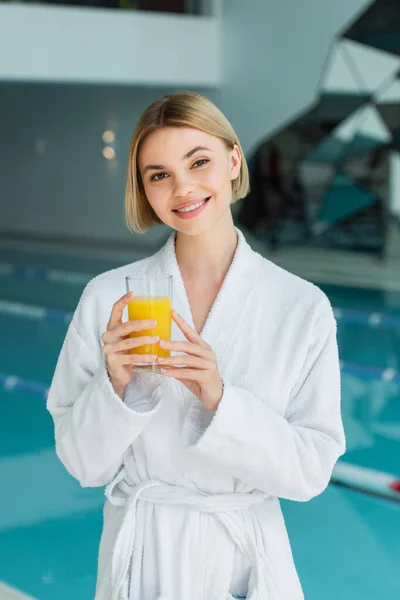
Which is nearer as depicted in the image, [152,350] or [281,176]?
[152,350]

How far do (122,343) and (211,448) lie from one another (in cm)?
23

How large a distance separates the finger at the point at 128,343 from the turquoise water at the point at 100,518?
2.01 meters

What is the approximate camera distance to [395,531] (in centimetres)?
368

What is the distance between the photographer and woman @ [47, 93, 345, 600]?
140 centimetres

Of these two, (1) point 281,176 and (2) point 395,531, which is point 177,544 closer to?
(2) point 395,531

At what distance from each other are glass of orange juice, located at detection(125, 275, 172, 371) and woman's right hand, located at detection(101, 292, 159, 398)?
2 cm

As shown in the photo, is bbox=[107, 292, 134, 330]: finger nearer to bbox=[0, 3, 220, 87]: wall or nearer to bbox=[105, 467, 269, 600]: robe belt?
bbox=[105, 467, 269, 600]: robe belt

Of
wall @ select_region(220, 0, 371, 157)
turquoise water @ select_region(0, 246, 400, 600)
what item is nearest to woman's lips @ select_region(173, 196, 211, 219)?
turquoise water @ select_region(0, 246, 400, 600)

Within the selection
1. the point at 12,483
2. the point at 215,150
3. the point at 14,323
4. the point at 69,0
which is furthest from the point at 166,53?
the point at 215,150

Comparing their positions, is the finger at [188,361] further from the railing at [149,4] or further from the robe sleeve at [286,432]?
the railing at [149,4]

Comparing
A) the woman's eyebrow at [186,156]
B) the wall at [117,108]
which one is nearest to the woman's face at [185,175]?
the woman's eyebrow at [186,156]

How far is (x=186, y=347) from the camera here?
1.28 meters

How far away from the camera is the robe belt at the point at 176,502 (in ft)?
4.76

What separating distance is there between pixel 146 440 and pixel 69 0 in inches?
386
